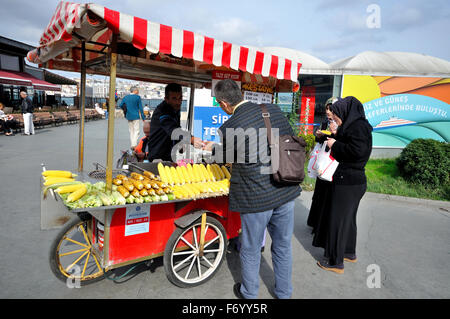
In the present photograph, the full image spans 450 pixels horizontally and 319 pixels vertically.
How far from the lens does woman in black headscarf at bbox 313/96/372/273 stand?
301 cm

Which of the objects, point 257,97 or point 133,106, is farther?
point 133,106

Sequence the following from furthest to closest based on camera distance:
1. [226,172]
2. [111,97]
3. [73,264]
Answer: [226,172], [73,264], [111,97]

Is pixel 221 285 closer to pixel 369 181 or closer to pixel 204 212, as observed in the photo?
pixel 204 212

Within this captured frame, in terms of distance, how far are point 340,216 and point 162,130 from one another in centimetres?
239

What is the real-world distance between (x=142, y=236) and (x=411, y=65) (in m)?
11.1

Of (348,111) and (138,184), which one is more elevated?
(348,111)

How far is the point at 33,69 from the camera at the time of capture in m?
27.1

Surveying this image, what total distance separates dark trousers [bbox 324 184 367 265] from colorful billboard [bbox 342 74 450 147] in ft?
24.0

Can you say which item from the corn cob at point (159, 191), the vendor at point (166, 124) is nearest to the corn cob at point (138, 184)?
the corn cob at point (159, 191)

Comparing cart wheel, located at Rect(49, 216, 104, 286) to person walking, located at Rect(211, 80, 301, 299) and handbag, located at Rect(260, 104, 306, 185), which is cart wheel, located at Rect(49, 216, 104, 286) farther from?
handbag, located at Rect(260, 104, 306, 185)

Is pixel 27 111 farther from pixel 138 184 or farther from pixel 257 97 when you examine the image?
pixel 138 184

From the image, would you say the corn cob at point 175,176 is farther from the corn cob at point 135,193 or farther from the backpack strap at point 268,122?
the backpack strap at point 268,122

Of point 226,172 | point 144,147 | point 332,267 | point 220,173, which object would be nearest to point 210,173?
point 220,173

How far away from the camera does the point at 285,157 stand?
2.42 m
